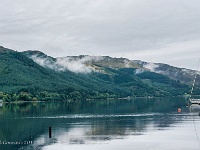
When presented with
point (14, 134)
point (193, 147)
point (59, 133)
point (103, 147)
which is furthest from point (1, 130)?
point (193, 147)

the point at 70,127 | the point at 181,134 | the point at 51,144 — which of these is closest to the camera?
the point at 51,144

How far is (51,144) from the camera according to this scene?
105m

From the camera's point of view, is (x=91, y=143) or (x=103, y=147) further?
(x=91, y=143)

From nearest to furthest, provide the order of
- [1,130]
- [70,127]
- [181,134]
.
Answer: [181,134] < [1,130] < [70,127]

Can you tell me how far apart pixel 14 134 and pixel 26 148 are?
1119 inches

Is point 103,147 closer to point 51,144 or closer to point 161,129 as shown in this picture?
point 51,144

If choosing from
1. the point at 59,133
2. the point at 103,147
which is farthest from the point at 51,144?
the point at 59,133

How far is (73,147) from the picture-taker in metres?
101

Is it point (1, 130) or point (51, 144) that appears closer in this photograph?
point (51, 144)

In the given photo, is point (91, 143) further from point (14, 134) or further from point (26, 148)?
point (14, 134)

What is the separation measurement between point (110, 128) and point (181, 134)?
26.7 meters

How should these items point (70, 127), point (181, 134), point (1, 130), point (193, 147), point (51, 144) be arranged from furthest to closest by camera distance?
point (70, 127) < point (1, 130) < point (181, 134) < point (51, 144) < point (193, 147)

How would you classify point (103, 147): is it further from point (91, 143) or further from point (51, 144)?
point (51, 144)

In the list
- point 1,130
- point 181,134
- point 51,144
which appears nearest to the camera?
point 51,144
